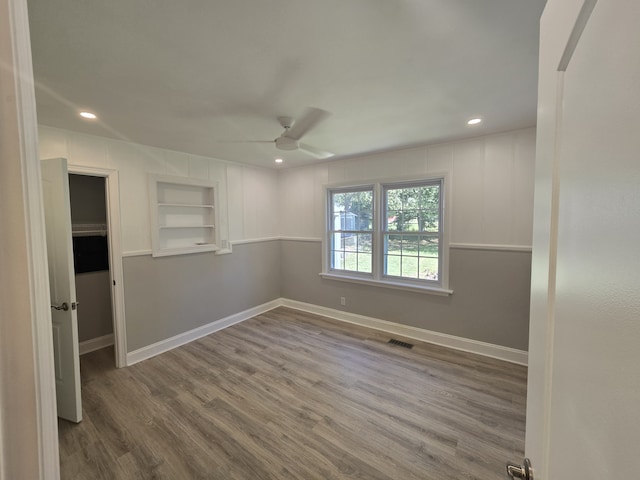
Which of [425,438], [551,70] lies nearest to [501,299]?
Result: [425,438]

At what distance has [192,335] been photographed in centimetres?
352

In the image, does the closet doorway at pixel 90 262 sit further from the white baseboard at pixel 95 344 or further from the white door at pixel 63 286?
the white door at pixel 63 286

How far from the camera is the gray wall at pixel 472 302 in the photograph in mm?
2803

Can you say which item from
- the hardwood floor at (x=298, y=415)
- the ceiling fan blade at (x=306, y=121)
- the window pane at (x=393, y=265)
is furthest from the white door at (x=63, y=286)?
the window pane at (x=393, y=265)

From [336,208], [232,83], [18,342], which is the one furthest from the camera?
[336,208]

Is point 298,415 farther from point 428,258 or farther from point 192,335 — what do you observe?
point 428,258

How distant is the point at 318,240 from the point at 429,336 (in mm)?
2122

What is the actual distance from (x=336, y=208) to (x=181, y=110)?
8.47ft

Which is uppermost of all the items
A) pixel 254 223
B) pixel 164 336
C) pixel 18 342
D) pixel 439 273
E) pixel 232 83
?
pixel 232 83

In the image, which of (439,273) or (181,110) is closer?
(181,110)

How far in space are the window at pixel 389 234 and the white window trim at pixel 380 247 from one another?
0.04 feet

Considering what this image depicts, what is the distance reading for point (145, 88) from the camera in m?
1.77

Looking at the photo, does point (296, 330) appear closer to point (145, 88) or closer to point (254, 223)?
point (254, 223)

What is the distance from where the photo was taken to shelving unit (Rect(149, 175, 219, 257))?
314cm
